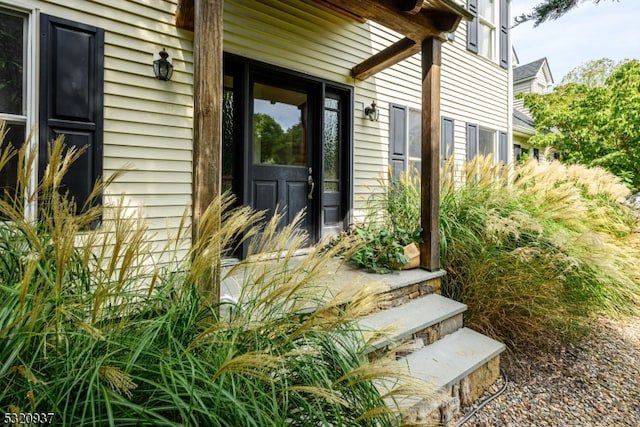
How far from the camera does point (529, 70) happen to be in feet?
49.8

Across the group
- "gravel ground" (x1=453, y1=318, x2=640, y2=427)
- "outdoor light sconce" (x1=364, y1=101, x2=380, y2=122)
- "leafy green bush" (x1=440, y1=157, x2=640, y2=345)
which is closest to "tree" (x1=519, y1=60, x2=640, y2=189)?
"leafy green bush" (x1=440, y1=157, x2=640, y2=345)

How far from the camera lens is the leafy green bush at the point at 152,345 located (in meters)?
0.97

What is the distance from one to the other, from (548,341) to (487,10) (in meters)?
6.88

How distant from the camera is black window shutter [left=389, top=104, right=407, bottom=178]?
5203mm

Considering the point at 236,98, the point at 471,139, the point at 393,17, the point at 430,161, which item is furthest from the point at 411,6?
the point at 471,139

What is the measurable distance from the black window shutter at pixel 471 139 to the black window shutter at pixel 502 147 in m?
1.18

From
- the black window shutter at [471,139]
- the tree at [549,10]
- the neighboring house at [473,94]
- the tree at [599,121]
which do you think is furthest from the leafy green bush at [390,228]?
the tree at [599,121]

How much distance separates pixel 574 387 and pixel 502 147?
6095mm

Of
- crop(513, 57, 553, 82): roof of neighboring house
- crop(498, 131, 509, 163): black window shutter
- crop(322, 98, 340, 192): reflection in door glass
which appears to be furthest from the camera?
crop(513, 57, 553, 82): roof of neighboring house

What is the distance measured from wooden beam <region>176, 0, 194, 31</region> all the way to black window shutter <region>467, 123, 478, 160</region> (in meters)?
5.30

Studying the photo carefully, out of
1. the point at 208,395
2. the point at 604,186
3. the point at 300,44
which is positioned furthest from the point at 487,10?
the point at 208,395

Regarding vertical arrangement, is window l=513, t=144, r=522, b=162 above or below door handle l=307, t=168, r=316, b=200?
above

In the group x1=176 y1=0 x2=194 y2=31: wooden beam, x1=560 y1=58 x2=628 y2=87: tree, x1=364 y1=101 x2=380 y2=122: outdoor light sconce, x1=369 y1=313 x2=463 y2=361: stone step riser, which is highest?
x1=560 y1=58 x2=628 y2=87: tree

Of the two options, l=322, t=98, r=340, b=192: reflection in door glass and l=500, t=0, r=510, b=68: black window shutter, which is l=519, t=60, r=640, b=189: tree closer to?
l=500, t=0, r=510, b=68: black window shutter
